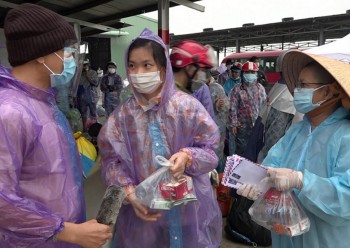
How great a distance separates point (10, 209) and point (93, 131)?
223cm

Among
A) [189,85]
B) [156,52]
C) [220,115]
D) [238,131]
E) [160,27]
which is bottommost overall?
[238,131]

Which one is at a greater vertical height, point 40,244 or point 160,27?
point 160,27

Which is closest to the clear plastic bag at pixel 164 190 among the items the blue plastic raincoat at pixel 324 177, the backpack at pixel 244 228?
the blue plastic raincoat at pixel 324 177

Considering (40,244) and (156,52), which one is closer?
(40,244)

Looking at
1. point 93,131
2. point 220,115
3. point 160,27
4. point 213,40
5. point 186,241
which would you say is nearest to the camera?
point 186,241

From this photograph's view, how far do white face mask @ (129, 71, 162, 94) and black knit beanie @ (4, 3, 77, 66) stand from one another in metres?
0.45

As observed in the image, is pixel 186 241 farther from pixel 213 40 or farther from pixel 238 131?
pixel 213 40

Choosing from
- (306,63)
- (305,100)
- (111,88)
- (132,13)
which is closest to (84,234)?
(305,100)

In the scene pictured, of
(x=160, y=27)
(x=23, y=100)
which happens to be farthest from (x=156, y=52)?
(x=160, y=27)

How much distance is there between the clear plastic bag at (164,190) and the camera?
54.6 inches

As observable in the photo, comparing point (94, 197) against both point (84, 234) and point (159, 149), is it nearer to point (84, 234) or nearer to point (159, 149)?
point (159, 149)

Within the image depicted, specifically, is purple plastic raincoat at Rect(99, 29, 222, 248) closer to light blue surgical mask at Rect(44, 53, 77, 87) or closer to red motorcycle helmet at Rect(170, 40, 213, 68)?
light blue surgical mask at Rect(44, 53, 77, 87)

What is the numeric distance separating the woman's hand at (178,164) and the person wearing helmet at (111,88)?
25.7ft

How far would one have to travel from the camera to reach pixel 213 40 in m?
24.8
